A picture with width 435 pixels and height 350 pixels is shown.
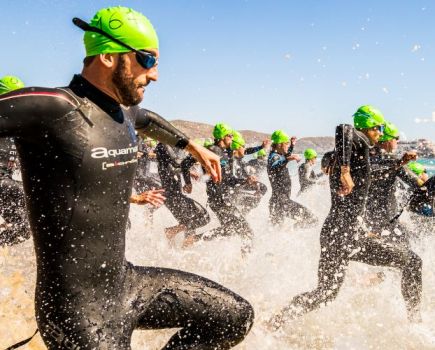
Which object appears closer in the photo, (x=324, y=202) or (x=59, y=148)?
(x=59, y=148)

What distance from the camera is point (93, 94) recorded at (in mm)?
2332

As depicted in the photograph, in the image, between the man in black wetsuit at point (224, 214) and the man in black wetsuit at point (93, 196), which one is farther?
the man in black wetsuit at point (224, 214)

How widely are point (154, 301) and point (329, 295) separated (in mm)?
2890

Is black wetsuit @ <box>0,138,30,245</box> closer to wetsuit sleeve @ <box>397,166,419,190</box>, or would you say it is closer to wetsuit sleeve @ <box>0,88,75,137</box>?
wetsuit sleeve @ <box>0,88,75,137</box>

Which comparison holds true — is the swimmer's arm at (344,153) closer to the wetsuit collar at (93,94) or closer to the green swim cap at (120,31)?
the green swim cap at (120,31)

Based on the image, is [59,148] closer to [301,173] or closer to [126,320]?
[126,320]

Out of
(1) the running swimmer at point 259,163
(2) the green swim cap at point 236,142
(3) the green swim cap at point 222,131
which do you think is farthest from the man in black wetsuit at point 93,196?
(1) the running swimmer at point 259,163

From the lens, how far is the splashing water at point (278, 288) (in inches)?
195

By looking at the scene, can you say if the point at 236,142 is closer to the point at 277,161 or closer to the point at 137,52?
the point at 277,161

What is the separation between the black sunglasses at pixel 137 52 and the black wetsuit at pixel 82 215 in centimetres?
26

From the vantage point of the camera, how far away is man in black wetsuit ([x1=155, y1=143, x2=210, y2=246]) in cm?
880

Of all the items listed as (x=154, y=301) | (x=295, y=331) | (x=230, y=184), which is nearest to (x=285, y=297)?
(x=295, y=331)

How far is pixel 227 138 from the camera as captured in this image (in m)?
9.70

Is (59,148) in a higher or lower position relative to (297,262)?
higher
